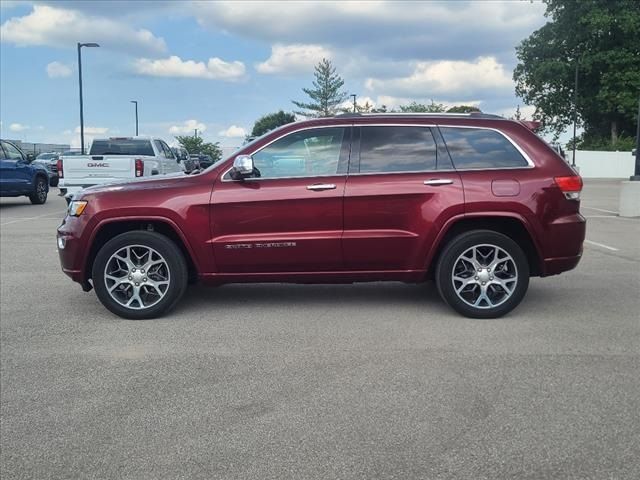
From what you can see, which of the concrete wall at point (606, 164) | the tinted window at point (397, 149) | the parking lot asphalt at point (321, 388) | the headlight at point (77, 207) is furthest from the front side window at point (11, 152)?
the concrete wall at point (606, 164)

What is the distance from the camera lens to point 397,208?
18.9ft

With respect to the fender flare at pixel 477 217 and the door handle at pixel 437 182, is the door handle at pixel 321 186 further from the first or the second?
the fender flare at pixel 477 217

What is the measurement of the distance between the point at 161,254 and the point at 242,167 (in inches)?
42.9

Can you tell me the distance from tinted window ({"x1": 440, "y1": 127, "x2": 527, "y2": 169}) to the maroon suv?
0.03 feet

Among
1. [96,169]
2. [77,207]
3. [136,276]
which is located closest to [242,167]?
[136,276]

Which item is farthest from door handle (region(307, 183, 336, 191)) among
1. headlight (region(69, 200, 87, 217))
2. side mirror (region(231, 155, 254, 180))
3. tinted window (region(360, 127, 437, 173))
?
headlight (region(69, 200, 87, 217))

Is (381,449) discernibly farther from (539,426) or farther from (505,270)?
(505,270)

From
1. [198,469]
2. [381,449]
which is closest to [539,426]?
[381,449]

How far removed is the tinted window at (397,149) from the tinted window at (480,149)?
0.62ft

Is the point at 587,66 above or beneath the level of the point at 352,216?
above

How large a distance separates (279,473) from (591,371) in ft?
8.12

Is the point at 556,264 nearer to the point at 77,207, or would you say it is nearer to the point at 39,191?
the point at 77,207

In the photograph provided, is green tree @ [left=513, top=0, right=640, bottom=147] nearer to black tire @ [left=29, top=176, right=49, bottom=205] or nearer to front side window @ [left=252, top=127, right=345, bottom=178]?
black tire @ [left=29, top=176, right=49, bottom=205]

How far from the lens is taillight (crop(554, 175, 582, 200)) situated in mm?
5766
